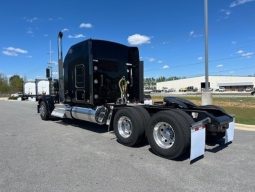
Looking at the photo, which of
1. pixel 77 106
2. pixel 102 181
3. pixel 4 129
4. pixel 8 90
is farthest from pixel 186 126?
pixel 8 90

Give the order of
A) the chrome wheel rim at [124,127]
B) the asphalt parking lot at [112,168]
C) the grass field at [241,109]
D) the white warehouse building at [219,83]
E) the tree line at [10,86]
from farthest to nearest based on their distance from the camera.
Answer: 1. the white warehouse building at [219,83]
2. the tree line at [10,86]
3. the grass field at [241,109]
4. the chrome wheel rim at [124,127]
5. the asphalt parking lot at [112,168]

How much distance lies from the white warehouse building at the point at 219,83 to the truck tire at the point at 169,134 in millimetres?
124977

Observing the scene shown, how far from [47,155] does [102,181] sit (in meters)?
2.25

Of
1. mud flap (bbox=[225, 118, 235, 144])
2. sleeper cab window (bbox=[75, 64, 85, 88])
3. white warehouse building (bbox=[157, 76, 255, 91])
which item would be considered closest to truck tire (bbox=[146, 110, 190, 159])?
mud flap (bbox=[225, 118, 235, 144])

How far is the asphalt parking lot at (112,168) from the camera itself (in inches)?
188

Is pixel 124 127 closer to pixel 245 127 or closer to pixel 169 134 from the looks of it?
pixel 169 134

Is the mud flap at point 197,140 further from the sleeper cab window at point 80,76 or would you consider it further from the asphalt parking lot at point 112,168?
the sleeper cab window at point 80,76

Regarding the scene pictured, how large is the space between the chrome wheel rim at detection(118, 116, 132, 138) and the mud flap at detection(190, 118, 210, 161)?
210 centimetres

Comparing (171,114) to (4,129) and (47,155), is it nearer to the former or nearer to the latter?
(47,155)

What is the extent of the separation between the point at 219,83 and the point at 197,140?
459 ft

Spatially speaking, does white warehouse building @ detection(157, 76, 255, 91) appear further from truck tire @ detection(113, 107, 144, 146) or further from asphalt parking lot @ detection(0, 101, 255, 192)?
asphalt parking lot @ detection(0, 101, 255, 192)

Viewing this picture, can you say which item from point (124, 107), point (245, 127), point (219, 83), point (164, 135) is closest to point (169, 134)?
point (164, 135)

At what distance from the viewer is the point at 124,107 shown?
8094 mm

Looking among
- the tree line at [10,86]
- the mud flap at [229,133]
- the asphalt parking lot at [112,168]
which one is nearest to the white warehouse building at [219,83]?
the tree line at [10,86]
